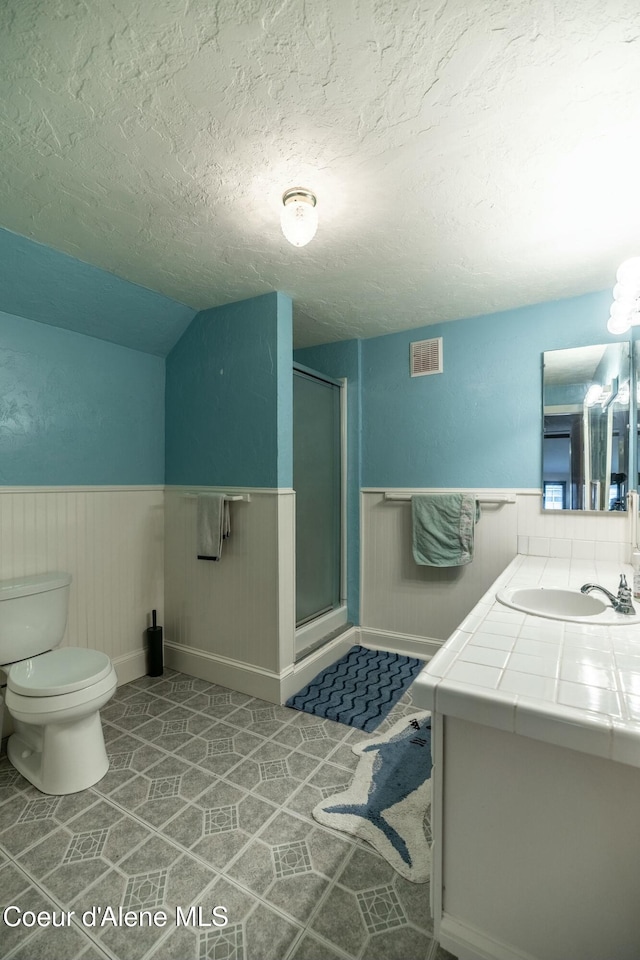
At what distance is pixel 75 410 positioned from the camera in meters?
2.29

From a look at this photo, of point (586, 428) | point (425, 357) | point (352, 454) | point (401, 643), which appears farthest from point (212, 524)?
point (586, 428)

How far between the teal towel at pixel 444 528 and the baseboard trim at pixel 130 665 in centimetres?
176

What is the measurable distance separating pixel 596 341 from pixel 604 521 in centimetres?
93

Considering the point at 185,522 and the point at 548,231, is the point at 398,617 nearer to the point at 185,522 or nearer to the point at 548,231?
the point at 185,522

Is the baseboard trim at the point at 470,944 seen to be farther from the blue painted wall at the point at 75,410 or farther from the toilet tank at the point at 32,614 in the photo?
the blue painted wall at the point at 75,410

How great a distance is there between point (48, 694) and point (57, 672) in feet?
0.54

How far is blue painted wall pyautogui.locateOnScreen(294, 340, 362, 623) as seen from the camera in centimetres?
298

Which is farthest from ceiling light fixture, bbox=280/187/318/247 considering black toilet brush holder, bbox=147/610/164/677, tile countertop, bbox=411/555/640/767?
black toilet brush holder, bbox=147/610/164/677

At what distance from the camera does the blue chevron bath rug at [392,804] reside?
1343 millimetres

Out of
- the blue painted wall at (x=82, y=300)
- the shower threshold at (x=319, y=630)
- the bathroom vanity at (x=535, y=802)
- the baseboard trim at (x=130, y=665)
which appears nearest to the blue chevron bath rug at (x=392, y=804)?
the bathroom vanity at (x=535, y=802)

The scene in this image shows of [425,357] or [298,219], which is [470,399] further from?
[298,219]

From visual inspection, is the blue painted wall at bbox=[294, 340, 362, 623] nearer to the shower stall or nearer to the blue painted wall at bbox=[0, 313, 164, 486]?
the shower stall

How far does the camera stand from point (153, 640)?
102 inches

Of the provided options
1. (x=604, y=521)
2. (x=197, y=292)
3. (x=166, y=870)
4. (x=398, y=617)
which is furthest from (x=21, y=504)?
(x=604, y=521)
